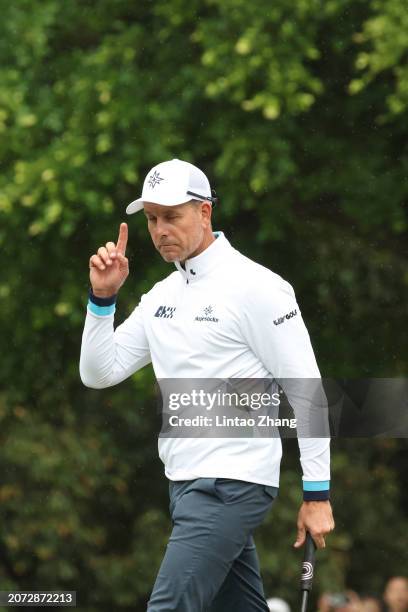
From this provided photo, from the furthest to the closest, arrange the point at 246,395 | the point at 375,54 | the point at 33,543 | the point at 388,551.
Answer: the point at 388,551
the point at 33,543
the point at 375,54
the point at 246,395

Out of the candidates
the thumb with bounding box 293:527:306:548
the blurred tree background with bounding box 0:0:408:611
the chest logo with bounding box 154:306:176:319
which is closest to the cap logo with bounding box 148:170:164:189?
the chest logo with bounding box 154:306:176:319

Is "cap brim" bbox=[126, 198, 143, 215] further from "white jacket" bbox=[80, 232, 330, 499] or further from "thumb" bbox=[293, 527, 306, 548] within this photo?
"thumb" bbox=[293, 527, 306, 548]

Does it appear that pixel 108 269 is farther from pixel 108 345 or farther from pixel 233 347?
pixel 233 347

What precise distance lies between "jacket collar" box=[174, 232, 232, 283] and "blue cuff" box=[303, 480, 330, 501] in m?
0.83

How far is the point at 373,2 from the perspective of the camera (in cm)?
1016

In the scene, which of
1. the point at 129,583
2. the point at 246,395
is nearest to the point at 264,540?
the point at 129,583

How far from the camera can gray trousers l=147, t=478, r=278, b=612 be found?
14.0 feet

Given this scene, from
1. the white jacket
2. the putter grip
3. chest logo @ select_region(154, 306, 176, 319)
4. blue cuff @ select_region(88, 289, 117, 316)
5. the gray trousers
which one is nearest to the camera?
the gray trousers

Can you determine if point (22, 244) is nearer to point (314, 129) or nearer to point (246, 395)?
point (314, 129)

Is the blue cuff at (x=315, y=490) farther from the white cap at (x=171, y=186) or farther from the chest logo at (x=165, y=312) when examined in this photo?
the white cap at (x=171, y=186)

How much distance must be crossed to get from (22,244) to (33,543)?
2.70m

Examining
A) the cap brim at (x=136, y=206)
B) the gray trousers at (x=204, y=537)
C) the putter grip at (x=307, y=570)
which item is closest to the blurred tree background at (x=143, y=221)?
the cap brim at (x=136, y=206)

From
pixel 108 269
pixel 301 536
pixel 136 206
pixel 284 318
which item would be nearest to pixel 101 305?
pixel 108 269

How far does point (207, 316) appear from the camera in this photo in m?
4.52
